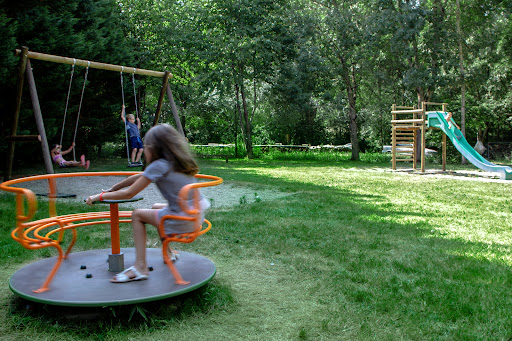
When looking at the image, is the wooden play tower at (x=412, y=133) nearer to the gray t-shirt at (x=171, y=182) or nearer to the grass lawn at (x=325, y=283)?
the grass lawn at (x=325, y=283)

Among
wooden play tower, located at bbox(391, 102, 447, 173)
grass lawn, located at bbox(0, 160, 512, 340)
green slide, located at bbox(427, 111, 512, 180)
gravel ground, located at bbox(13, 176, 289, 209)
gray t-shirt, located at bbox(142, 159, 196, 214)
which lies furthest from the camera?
wooden play tower, located at bbox(391, 102, 447, 173)

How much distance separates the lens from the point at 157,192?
10.4m

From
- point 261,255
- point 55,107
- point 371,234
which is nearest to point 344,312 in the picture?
point 261,255

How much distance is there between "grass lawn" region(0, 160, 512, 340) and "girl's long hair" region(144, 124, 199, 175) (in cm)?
107

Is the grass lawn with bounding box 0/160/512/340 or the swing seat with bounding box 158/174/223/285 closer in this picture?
the grass lawn with bounding box 0/160/512/340

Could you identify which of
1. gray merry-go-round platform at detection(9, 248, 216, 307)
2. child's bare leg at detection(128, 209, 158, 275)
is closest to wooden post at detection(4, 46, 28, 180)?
gray merry-go-round platform at detection(9, 248, 216, 307)

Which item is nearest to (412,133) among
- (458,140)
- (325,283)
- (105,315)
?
(458,140)

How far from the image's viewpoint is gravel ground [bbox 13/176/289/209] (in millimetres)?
8961

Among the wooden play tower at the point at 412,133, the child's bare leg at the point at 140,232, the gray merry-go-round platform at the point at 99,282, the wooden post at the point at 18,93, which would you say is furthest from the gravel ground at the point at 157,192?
the wooden play tower at the point at 412,133

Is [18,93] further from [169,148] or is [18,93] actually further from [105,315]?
[105,315]

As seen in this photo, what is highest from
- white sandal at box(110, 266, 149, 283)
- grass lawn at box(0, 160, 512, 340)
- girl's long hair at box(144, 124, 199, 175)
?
girl's long hair at box(144, 124, 199, 175)

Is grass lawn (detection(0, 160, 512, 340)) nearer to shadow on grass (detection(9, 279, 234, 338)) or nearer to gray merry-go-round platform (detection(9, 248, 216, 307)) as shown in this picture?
shadow on grass (detection(9, 279, 234, 338))

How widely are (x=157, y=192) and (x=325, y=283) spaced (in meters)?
6.95

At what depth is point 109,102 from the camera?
672 inches
